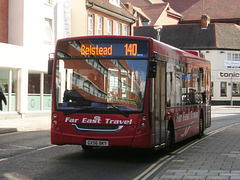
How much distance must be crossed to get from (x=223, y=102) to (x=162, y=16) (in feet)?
83.4

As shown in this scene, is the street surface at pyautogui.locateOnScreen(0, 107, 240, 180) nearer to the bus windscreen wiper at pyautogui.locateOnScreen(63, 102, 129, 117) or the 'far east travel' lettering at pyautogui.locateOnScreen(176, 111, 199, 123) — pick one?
the 'far east travel' lettering at pyautogui.locateOnScreen(176, 111, 199, 123)

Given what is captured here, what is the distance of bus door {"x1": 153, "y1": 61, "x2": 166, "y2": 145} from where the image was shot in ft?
38.1

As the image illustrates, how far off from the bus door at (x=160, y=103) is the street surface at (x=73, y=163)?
588 millimetres

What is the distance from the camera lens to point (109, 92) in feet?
36.8

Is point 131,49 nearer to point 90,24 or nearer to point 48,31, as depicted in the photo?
point 48,31

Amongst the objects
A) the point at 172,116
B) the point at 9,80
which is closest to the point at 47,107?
the point at 9,80

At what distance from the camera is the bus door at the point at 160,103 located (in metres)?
11.6

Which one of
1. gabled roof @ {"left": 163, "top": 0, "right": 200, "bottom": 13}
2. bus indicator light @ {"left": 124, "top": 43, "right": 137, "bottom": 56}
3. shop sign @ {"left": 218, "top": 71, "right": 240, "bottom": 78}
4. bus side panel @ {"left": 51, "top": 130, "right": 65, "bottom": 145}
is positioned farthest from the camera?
gabled roof @ {"left": 163, "top": 0, "right": 200, "bottom": 13}

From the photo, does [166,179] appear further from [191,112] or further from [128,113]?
[191,112]

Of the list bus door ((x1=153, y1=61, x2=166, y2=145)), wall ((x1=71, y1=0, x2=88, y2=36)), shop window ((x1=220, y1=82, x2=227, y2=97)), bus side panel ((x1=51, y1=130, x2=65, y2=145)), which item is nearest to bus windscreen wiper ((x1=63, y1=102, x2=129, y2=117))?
bus side panel ((x1=51, y1=130, x2=65, y2=145))

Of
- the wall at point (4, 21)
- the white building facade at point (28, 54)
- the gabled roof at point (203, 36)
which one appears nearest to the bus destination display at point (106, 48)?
the white building facade at point (28, 54)

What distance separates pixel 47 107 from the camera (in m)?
32.2

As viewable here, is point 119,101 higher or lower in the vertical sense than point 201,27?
lower

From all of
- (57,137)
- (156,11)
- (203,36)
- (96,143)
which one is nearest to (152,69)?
(96,143)
